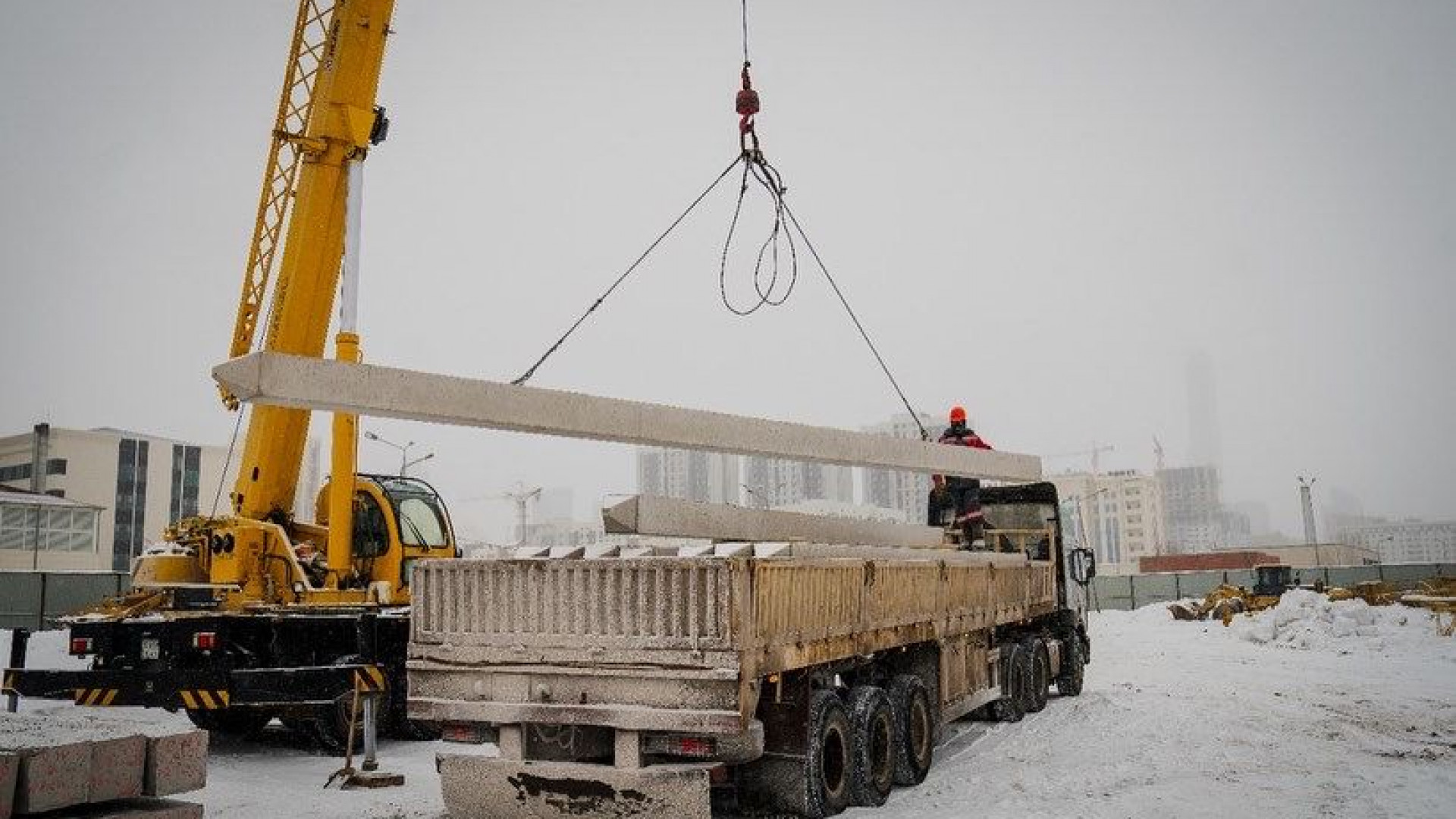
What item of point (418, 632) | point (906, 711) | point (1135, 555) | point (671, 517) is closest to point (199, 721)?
point (418, 632)

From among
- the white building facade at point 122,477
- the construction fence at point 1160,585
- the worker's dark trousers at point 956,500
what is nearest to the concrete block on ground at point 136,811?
the worker's dark trousers at point 956,500

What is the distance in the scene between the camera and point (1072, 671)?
520 inches


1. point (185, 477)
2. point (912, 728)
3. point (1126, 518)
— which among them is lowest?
point (912, 728)

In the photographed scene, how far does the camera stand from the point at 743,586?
5711 mm

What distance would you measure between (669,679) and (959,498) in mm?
8306

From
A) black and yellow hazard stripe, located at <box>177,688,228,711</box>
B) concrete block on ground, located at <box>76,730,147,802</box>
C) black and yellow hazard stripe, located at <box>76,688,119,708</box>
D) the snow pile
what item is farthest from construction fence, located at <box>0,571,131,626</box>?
the snow pile

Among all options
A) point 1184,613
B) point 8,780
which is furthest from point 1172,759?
point 1184,613

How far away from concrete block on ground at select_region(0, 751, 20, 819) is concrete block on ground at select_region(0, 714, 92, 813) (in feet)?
0.11

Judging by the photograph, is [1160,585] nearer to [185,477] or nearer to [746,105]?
[746,105]

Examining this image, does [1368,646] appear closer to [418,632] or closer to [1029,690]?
[1029,690]

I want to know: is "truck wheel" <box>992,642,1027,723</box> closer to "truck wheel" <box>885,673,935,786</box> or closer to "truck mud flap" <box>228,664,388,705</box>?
"truck wheel" <box>885,673,935,786</box>

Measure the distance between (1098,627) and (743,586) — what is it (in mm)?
24774

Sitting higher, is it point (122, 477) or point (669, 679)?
point (122, 477)

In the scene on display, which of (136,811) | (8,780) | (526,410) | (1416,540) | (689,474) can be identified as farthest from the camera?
(1416,540)
